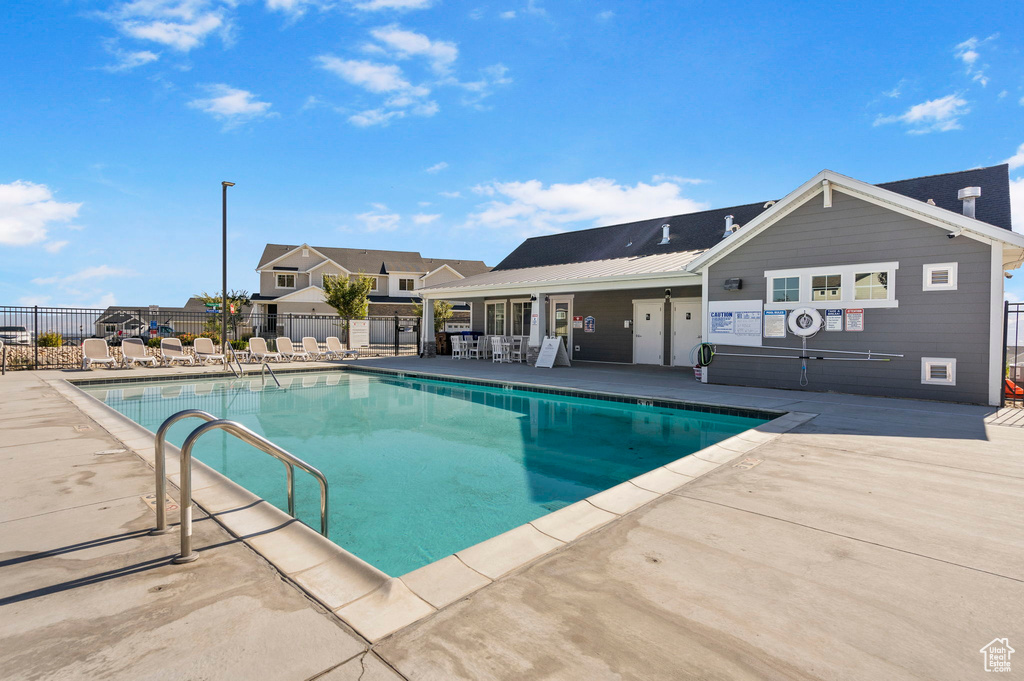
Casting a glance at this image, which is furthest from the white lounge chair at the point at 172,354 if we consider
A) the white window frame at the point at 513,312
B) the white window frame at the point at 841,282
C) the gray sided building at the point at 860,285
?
the white window frame at the point at 841,282

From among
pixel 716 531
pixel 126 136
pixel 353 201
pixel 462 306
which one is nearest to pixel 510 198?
pixel 353 201

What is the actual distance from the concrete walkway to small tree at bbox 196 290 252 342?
19.5 m

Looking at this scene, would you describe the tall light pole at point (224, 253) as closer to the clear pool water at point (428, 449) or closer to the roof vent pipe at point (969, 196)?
the clear pool water at point (428, 449)

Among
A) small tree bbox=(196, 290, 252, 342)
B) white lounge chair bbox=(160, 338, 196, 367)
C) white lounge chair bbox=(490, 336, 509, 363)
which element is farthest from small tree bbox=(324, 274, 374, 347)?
white lounge chair bbox=(490, 336, 509, 363)

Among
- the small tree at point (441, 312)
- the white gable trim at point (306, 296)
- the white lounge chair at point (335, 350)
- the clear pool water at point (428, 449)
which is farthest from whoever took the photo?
the white gable trim at point (306, 296)

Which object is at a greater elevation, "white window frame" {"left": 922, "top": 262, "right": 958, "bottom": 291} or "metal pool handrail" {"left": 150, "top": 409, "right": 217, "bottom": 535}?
"white window frame" {"left": 922, "top": 262, "right": 958, "bottom": 291}

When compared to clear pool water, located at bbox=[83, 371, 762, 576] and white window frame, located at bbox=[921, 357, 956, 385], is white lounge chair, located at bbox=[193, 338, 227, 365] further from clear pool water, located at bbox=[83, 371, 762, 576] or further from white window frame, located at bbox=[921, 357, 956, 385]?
white window frame, located at bbox=[921, 357, 956, 385]

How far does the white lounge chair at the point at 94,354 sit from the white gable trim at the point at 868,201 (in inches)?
583

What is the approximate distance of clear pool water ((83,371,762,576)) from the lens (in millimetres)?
3992

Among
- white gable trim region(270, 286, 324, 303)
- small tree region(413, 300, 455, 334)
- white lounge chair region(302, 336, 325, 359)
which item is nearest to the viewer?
white lounge chair region(302, 336, 325, 359)

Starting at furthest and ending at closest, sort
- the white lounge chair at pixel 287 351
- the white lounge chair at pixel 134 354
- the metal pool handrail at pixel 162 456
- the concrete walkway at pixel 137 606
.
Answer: the white lounge chair at pixel 287 351 → the white lounge chair at pixel 134 354 → the metal pool handrail at pixel 162 456 → the concrete walkway at pixel 137 606

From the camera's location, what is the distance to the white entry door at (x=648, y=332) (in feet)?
48.3

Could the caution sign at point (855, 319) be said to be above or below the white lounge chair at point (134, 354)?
above

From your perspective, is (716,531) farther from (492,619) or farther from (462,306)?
(462,306)
